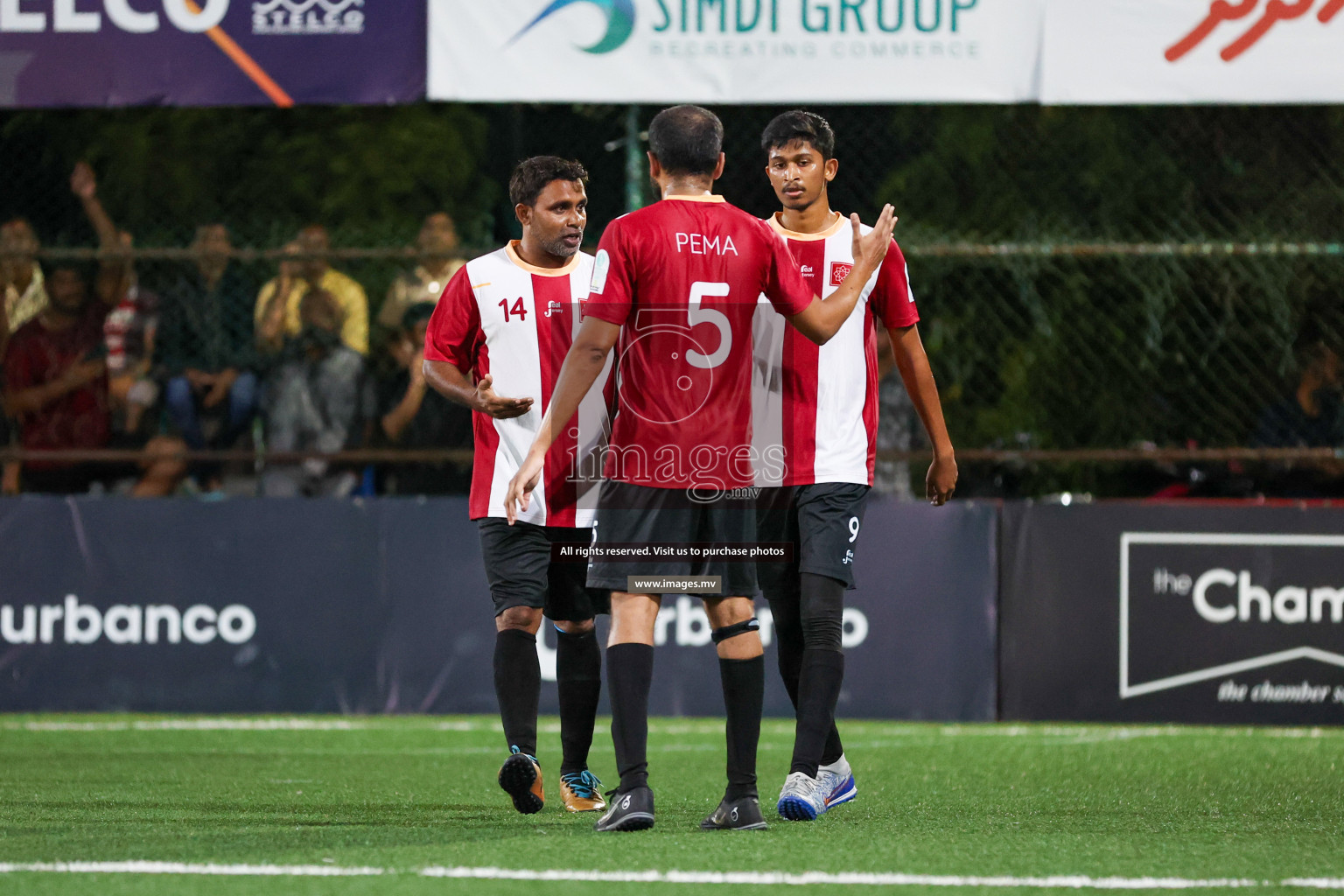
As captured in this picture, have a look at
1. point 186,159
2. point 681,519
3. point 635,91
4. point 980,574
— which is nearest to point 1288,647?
point 980,574

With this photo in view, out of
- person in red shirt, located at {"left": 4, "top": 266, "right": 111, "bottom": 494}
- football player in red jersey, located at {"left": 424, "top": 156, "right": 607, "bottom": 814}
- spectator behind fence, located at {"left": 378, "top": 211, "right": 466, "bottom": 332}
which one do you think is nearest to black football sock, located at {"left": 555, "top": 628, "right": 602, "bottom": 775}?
football player in red jersey, located at {"left": 424, "top": 156, "right": 607, "bottom": 814}

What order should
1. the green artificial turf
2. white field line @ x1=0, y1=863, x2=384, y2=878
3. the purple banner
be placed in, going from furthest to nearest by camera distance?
the purple banner → the green artificial turf → white field line @ x1=0, y1=863, x2=384, y2=878

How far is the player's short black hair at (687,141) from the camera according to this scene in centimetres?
477

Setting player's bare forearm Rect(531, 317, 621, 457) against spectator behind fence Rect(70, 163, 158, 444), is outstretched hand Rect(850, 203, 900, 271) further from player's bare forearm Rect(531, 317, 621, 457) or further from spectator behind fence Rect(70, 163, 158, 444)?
spectator behind fence Rect(70, 163, 158, 444)

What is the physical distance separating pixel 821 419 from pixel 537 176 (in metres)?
1.22

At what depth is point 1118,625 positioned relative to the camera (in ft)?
28.3

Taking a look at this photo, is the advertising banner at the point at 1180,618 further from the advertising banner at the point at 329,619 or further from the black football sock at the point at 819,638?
the black football sock at the point at 819,638

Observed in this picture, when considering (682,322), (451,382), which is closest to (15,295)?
(451,382)

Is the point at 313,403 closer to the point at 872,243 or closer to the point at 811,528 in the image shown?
the point at 811,528

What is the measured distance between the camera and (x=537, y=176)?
18.5ft

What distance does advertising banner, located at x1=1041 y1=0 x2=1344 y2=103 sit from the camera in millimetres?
8859

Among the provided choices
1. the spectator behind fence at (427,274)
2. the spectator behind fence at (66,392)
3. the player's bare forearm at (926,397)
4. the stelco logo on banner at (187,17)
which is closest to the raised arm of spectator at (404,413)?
the spectator behind fence at (427,274)

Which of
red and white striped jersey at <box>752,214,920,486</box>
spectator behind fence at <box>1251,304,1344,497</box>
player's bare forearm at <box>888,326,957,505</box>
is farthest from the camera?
spectator behind fence at <box>1251,304,1344,497</box>

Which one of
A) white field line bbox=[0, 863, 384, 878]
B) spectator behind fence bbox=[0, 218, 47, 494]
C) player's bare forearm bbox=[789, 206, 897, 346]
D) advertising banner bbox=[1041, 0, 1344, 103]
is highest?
advertising banner bbox=[1041, 0, 1344, 103]
